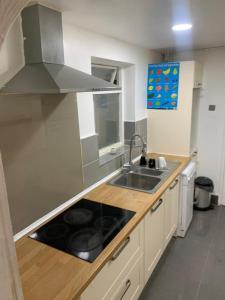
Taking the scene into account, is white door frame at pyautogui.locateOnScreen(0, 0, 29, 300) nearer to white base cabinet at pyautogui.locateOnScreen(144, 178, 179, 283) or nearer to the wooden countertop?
the wooden countertop

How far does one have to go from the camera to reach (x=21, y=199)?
146cm

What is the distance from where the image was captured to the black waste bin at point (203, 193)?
327 cm

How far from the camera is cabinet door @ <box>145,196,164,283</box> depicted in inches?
74.1

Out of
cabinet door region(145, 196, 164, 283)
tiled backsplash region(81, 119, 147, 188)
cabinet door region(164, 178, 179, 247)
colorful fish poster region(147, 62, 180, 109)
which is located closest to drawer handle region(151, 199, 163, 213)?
cabinet door region(145, 196, 164, 283)

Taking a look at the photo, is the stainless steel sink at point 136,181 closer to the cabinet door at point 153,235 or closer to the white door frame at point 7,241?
the cabinet door at point 153,235

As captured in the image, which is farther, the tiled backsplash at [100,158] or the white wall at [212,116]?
the white wall at [212,116]

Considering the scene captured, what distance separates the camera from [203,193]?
3.30 meters

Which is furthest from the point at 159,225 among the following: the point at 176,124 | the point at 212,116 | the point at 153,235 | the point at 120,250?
the point at 212,116

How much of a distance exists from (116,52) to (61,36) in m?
0.84

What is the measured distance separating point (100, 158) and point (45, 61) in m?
1.18

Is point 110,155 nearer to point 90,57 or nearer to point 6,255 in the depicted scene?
point 90,57

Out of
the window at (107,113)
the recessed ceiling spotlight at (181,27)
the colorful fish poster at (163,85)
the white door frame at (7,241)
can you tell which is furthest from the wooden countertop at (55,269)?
the colorful fish poster at (163,85)

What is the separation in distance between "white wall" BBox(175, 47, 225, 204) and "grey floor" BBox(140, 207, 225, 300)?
0.83 m

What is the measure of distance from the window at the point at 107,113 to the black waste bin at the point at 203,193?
4.51ft
